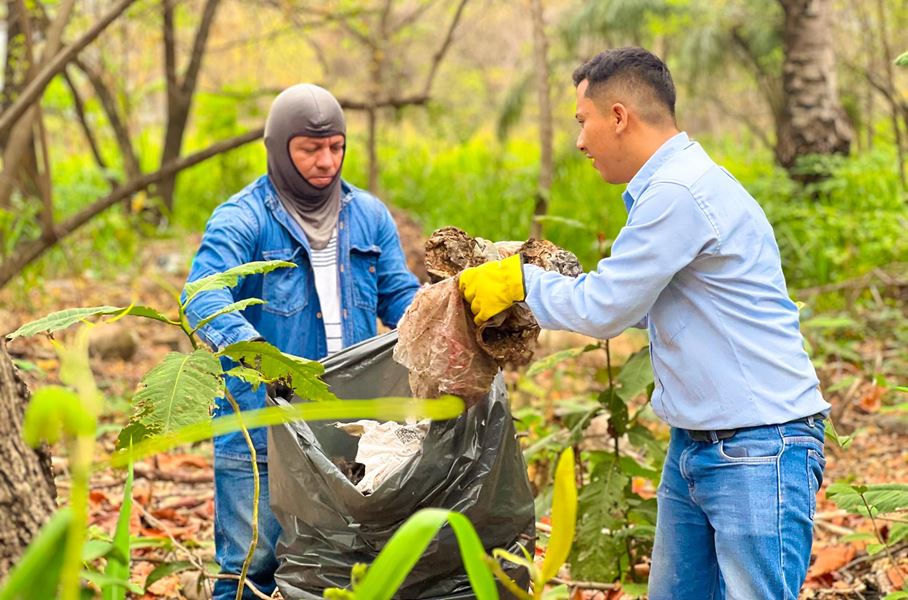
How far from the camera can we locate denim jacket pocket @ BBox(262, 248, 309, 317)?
10.1 ft

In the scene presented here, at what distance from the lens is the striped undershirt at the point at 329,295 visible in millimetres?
3166

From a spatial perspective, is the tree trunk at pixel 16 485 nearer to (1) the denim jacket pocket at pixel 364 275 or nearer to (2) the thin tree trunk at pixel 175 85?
(1) the denim jacket pocket at pixel 364 275

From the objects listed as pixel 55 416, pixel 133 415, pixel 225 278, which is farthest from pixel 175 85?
pixel 55 416

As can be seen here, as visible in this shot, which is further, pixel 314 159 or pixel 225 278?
pixel 314 159

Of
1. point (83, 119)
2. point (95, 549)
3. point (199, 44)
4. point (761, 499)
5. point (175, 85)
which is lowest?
point (761, 499)

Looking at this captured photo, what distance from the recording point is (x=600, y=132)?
2.42 m

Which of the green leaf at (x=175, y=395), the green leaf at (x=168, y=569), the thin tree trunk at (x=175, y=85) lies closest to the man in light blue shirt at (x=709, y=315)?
the green leaf at (x=175, y=395)

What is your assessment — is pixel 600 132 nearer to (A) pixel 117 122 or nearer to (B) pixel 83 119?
(A) pixel 117 122

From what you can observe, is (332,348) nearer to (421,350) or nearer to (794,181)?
(421,350)

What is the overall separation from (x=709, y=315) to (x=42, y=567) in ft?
5.12

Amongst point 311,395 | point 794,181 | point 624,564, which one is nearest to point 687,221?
point 311,395

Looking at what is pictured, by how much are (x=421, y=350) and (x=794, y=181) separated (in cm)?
660

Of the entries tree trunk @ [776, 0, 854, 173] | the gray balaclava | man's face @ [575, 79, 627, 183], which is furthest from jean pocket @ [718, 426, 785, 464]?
tree trunk @ [776, 0, 854, 173]

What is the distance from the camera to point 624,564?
135 inches
